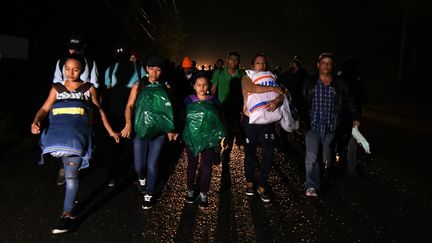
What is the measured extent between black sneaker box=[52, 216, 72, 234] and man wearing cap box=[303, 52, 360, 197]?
9.77 feet

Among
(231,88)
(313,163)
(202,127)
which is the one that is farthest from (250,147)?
(231,88)

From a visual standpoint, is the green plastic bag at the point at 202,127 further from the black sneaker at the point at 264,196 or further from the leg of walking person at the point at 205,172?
the black sneaker at the point at 264,196

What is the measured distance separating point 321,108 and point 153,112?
2214 millimetres

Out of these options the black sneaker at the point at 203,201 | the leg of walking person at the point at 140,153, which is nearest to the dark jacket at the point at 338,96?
the black sneaker at the point at 203,201

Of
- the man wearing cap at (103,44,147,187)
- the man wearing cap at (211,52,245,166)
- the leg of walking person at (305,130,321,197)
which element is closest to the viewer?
the leg of walking person at (305,130,321,197)

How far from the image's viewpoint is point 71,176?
12.5ft

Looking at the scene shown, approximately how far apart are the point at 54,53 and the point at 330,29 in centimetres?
2146

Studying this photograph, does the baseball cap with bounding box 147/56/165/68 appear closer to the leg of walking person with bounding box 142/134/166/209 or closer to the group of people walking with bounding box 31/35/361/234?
the group of people walking with bounding box 31/35/361/234

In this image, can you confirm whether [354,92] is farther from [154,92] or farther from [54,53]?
[54,53]

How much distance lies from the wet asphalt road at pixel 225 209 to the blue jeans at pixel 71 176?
28cm

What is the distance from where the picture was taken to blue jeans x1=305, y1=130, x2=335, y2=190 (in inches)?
203

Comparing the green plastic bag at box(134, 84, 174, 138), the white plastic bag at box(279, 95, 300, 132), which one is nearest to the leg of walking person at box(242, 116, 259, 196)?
the white plastic bag at box(279, 95, 300, 132)

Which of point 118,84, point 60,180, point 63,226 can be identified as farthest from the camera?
point 118,84

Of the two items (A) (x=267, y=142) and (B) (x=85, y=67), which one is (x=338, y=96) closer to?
(A) (x=267, y=142)
